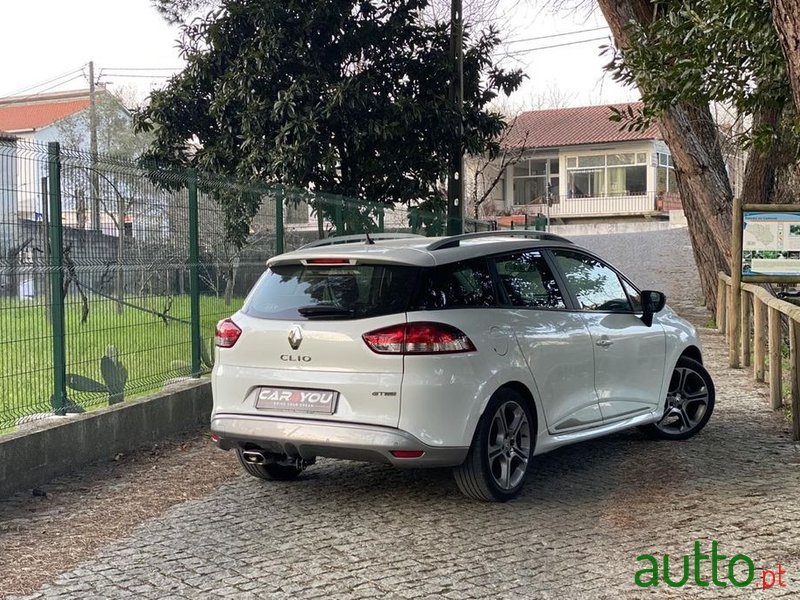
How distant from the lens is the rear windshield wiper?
18.6 feet

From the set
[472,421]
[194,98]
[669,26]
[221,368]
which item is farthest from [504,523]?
[194,98]

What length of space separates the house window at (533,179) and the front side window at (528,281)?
44331mm

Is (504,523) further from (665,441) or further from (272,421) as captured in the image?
(665,441)

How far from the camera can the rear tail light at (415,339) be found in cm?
545

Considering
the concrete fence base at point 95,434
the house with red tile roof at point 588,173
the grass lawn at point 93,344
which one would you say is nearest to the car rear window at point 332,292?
the grass lawn at point 93,344

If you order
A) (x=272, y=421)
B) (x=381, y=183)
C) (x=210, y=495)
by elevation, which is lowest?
(x=210, y=495)

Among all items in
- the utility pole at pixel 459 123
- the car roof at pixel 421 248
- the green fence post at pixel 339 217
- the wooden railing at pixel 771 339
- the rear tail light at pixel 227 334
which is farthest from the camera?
the utility pole at pixel 459 123

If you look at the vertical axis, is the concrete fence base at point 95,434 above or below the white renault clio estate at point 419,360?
below

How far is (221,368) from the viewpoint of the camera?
6.05m

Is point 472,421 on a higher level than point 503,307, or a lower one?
lower

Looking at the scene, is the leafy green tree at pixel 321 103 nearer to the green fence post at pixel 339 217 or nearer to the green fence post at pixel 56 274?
the green fence post at pixel 339 217

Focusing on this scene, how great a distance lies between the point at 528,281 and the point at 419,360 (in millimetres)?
1397

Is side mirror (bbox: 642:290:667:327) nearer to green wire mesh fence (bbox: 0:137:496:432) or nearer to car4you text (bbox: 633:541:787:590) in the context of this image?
car4you text (bbox: 633:541:787:590)

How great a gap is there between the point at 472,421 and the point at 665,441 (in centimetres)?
289
